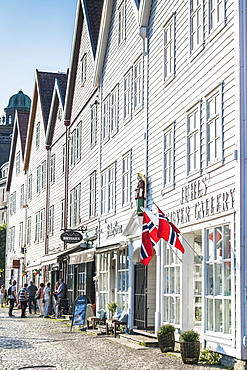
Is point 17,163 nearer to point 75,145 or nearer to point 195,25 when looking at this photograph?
point 75,145

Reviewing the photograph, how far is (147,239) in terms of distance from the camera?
15953mm

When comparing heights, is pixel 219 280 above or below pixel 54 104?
below

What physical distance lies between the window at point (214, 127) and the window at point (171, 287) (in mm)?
3322

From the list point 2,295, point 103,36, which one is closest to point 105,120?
point 103,36

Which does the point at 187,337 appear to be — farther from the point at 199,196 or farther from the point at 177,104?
the point at 177,104

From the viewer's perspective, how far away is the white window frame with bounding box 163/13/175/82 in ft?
56.7

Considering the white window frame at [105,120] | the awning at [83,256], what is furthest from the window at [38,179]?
the white window frame at [105,120]

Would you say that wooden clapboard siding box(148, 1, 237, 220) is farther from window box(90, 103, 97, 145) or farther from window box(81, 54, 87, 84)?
window box(81, 54, 87, 84)

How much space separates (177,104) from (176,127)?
22.2 inches

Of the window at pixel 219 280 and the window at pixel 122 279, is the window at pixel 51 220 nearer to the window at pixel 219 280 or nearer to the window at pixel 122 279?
the window at pixel 122 279

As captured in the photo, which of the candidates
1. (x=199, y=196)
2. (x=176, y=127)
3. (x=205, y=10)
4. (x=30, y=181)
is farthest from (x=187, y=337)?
(x=30, y=181)

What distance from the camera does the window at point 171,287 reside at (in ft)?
53.2

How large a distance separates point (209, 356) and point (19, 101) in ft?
349

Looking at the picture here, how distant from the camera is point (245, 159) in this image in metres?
12.4
